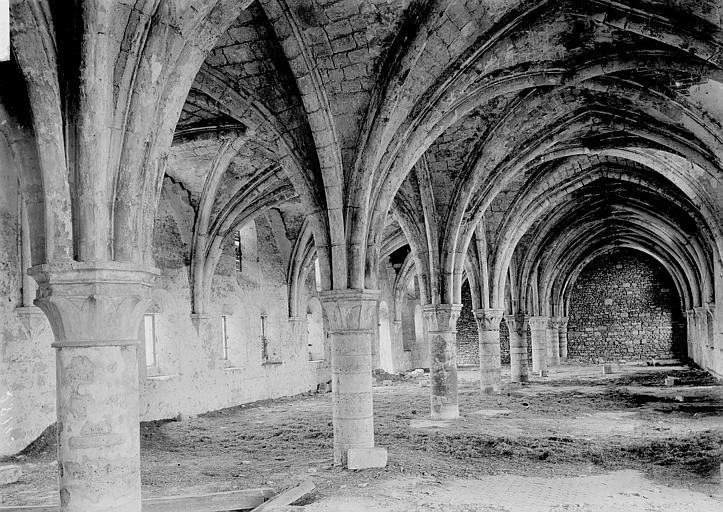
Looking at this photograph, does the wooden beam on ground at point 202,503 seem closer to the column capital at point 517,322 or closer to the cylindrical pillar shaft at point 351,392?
the cylindrical pillar shaft at point 351,392

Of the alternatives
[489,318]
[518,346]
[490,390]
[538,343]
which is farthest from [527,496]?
[538,343]

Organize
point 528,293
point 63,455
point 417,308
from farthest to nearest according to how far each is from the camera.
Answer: point 417,308, point 528,293, point 63,455

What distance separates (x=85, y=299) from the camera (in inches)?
177

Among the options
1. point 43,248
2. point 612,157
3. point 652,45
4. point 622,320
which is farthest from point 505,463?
point 622,320

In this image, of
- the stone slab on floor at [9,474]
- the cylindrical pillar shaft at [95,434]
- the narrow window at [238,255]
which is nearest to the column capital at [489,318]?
the narrow window at [238,255]

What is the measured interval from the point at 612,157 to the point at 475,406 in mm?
6929

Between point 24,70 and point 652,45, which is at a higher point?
point 652,45

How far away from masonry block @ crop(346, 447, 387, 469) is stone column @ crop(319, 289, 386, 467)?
218 millimetres

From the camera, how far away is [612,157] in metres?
16.5

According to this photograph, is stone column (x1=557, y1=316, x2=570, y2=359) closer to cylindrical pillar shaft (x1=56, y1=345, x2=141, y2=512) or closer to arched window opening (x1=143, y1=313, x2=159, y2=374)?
arched window opening (x1=143, y1=313, x2=159, y2=374)

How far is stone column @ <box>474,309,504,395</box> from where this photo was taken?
16875 millimetres

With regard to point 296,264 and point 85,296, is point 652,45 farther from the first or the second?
point 296,264

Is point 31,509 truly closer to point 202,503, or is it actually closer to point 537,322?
point 202,503

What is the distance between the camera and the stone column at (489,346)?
16875mm
